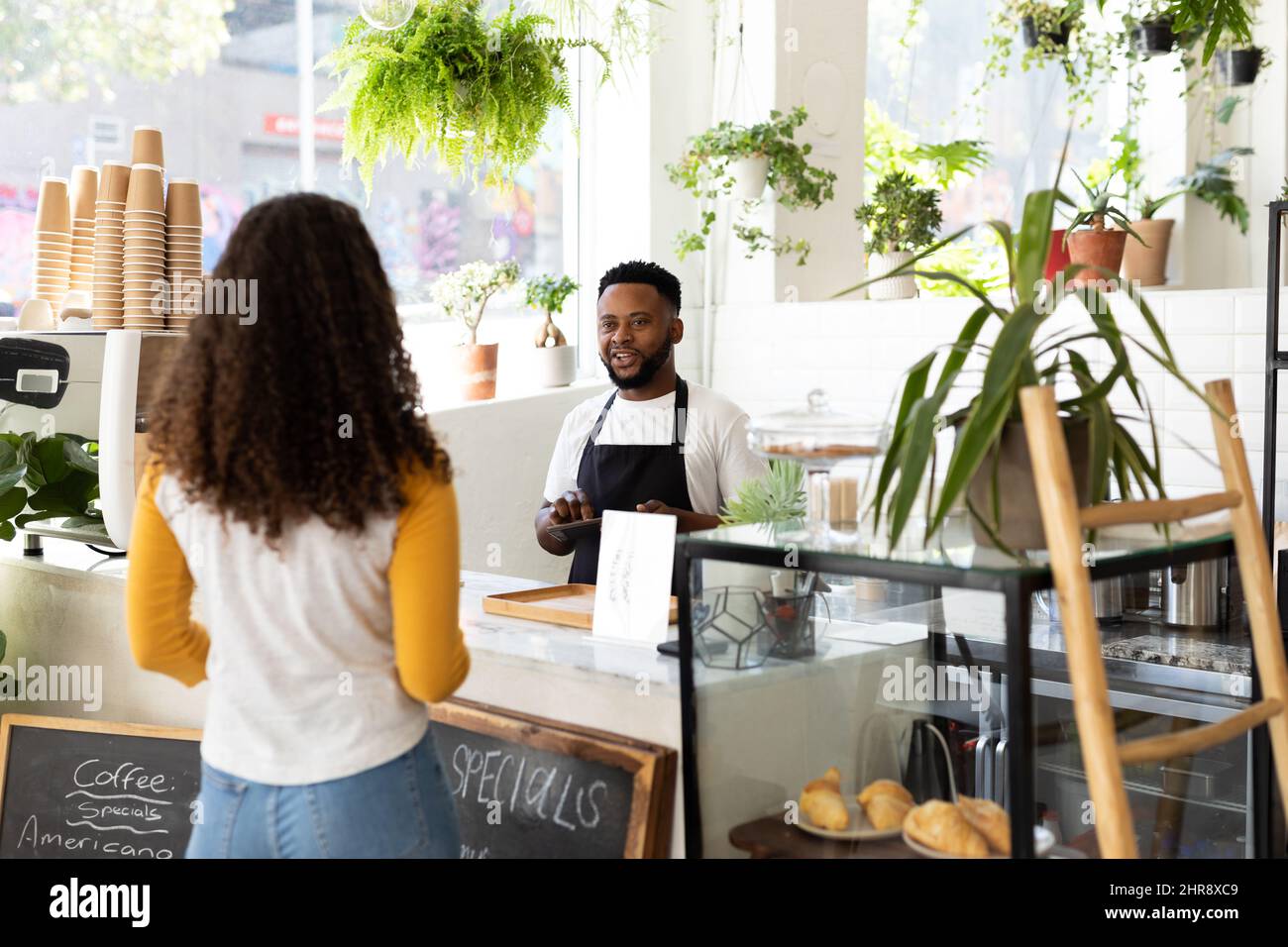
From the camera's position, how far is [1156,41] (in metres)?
5.36

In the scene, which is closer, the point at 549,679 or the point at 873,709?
the point at 873,709

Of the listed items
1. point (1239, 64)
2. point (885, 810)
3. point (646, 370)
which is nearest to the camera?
point (885, 810)

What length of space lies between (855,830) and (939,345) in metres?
1.62

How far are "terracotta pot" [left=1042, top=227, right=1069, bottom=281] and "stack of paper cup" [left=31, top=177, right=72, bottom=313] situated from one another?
288cm

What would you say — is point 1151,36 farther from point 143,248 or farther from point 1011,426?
point 1011,426

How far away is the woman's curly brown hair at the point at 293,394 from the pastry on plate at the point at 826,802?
2.18 ft

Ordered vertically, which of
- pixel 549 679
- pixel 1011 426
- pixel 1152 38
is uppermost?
pixel 1152 38

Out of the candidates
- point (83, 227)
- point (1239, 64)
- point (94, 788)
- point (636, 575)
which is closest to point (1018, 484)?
point (636, 575)

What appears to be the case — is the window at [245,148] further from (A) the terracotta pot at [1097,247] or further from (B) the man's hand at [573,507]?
(A) the terracotta pot at [1097,247]

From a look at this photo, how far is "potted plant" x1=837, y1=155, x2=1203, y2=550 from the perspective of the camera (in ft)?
4.95

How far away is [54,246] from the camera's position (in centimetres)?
302

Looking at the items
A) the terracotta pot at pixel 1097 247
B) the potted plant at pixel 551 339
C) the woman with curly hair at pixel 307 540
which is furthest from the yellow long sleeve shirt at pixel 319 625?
the terracotta pot at pixel 1097 247

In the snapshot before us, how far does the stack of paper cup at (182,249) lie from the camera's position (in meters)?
2.95

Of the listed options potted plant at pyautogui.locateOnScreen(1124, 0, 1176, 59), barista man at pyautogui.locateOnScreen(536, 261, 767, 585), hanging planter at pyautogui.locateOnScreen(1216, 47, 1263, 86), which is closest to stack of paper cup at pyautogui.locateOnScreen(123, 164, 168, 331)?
barista man at pyautogui.locateOnScreen(536, 261, 767, 585)
